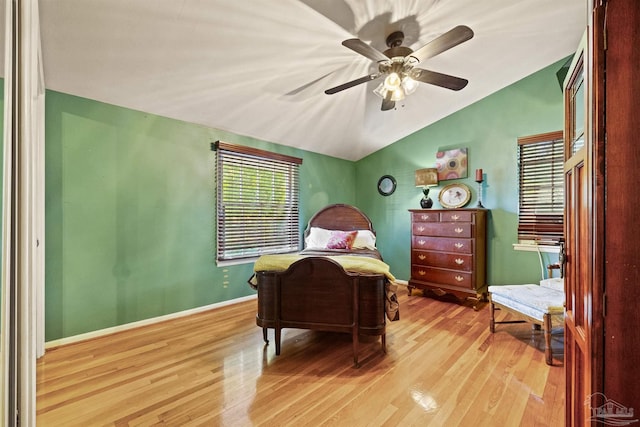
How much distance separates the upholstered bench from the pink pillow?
179 centimetres

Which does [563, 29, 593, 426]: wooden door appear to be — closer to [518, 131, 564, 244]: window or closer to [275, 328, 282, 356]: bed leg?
[275, 328, 282, 356]: bed leg

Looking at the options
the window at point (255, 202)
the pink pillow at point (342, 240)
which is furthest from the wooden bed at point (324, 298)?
the pink pillow at point (342, 240)

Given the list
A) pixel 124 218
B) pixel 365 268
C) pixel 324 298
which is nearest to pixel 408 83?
pixel 365 268

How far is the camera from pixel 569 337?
44.4 inches

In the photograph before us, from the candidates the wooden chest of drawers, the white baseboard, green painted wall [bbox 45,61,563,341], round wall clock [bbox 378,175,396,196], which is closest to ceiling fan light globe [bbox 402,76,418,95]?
the wooden chest of drawers

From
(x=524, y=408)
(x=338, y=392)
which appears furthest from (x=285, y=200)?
(x=524, y=408)

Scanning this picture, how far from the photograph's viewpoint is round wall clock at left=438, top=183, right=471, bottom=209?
3891mm

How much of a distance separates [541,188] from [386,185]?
215 centimetres

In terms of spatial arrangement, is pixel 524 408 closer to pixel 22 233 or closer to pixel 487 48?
pixel 22 233

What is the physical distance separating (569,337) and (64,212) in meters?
3.60

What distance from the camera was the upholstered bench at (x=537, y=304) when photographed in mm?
2178

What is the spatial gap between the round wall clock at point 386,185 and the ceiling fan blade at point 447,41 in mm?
2755

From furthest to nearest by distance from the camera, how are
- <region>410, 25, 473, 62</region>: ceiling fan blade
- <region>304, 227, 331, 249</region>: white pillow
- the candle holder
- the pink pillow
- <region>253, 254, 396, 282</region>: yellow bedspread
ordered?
1. <region>304, 227, 331, 249</region>: white pillow
2. the pink pillow
3. the candle holder
4. <region>253, 254, 396, 282</region>: yellow bedspread
5. <region>410, 25, 473, 62</region>: ceiling fan blade

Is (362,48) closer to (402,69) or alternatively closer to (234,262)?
(402,69)
